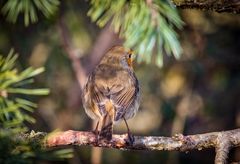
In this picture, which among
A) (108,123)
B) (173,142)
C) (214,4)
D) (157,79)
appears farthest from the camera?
(157,79)

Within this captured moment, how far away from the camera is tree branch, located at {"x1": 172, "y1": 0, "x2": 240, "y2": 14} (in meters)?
2.96

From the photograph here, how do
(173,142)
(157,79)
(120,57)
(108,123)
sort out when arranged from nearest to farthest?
(173,142)
(108,123)
(120,57)
(157,79)

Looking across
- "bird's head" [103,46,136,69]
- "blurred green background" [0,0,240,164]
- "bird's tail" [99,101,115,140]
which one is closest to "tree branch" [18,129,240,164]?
"bird's tail" [99,101,115,140]

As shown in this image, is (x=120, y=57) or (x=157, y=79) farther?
(x=157, y=79)

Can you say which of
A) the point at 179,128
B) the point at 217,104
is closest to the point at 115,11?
the point at 179,128

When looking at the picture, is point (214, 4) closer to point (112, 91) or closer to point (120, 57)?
point (112, 91)

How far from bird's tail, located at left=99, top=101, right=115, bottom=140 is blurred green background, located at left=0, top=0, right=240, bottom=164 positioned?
182cm

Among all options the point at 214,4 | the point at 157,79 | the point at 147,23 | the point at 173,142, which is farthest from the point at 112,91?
the point at 157,79

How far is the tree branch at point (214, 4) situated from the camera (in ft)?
9.72

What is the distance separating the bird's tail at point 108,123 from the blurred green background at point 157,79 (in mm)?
1824

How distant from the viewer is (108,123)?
3.93 metres

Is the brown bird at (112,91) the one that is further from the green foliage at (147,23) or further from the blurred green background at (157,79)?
the blurred green background at (157,79)

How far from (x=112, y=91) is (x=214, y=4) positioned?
1.62 metres

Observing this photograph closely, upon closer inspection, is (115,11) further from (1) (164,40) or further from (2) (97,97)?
(2) (97,97)
